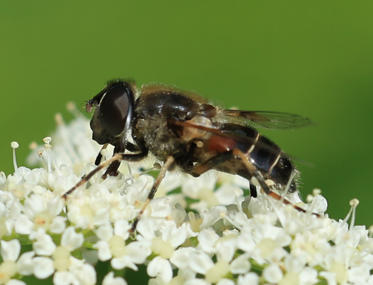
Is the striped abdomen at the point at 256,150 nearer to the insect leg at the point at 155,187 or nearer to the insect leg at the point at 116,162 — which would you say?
the insect leg at the point at 155,187

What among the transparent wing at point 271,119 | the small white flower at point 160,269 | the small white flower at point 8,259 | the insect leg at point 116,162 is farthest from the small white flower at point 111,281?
the transparent wing at point 271,119

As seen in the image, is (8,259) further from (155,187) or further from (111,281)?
(155,187)

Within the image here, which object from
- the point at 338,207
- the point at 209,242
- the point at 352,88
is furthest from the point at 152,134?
the point at 352,88

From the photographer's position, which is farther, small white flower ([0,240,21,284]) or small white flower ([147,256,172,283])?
small white flower ([147,256,172,283])

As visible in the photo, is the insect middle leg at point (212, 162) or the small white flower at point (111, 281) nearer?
the small white flower at point (111, 281)

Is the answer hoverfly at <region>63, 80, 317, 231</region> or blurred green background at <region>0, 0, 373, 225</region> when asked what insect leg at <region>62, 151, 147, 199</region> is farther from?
blurred green background at <region>0, 0, 373, 225</region>

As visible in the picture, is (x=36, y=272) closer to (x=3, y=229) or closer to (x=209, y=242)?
(x=3, y=229)

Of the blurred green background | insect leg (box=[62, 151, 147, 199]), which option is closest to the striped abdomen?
insect leg (box=[62, 151, 147, 199])
